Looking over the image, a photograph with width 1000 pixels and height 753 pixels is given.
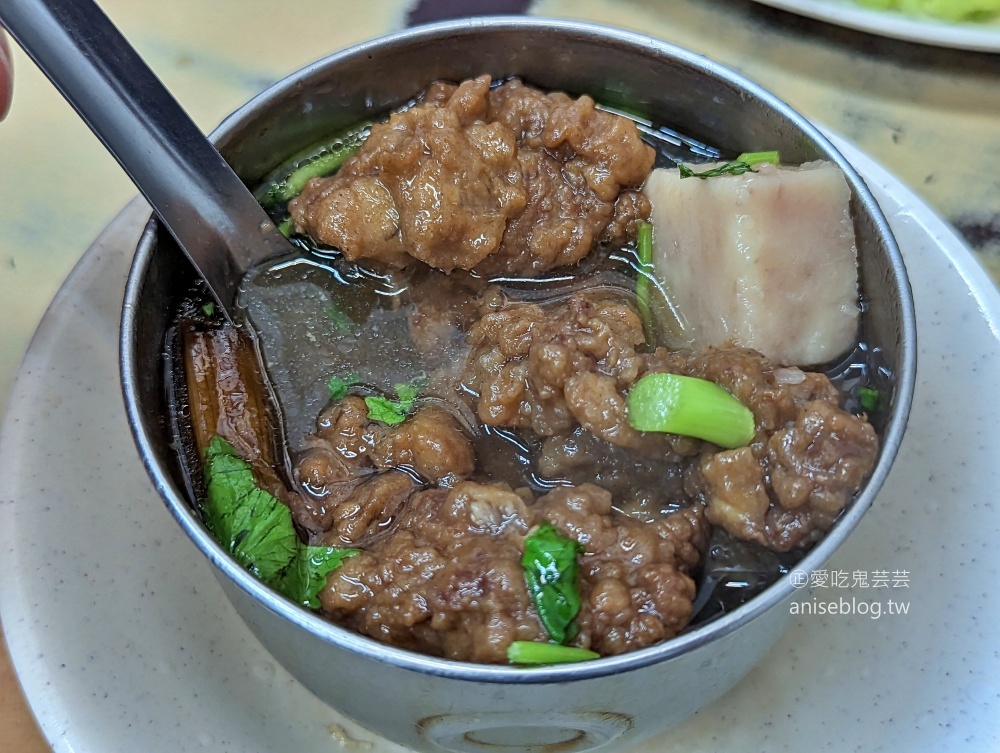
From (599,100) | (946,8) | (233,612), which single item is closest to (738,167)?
(599,100)

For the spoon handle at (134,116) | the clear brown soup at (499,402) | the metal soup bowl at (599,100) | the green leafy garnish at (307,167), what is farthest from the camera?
the green leafy garnish at (307,167)

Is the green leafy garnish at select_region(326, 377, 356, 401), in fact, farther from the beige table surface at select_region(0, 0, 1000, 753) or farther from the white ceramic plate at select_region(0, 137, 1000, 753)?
the beige table surface at select_region(0, 0, 1000, 753)

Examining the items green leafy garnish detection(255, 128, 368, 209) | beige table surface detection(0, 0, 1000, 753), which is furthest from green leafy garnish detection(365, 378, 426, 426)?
beige table surface detection(0, 0, 1000, 753)

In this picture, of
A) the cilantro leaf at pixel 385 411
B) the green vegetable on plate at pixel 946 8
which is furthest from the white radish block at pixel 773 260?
the green vegetable on plate at pixel 946 8

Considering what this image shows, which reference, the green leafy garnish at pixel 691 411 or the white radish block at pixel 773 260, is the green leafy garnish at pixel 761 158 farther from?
the green leafy garnish at pixel 691 411

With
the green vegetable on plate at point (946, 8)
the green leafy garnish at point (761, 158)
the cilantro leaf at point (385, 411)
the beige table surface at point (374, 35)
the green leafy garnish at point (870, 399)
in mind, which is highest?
the green vegetable on plate at point (946, 8)

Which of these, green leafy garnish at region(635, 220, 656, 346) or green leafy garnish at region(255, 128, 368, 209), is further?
green leafy garnish at region(255, 128, 368, 209)
